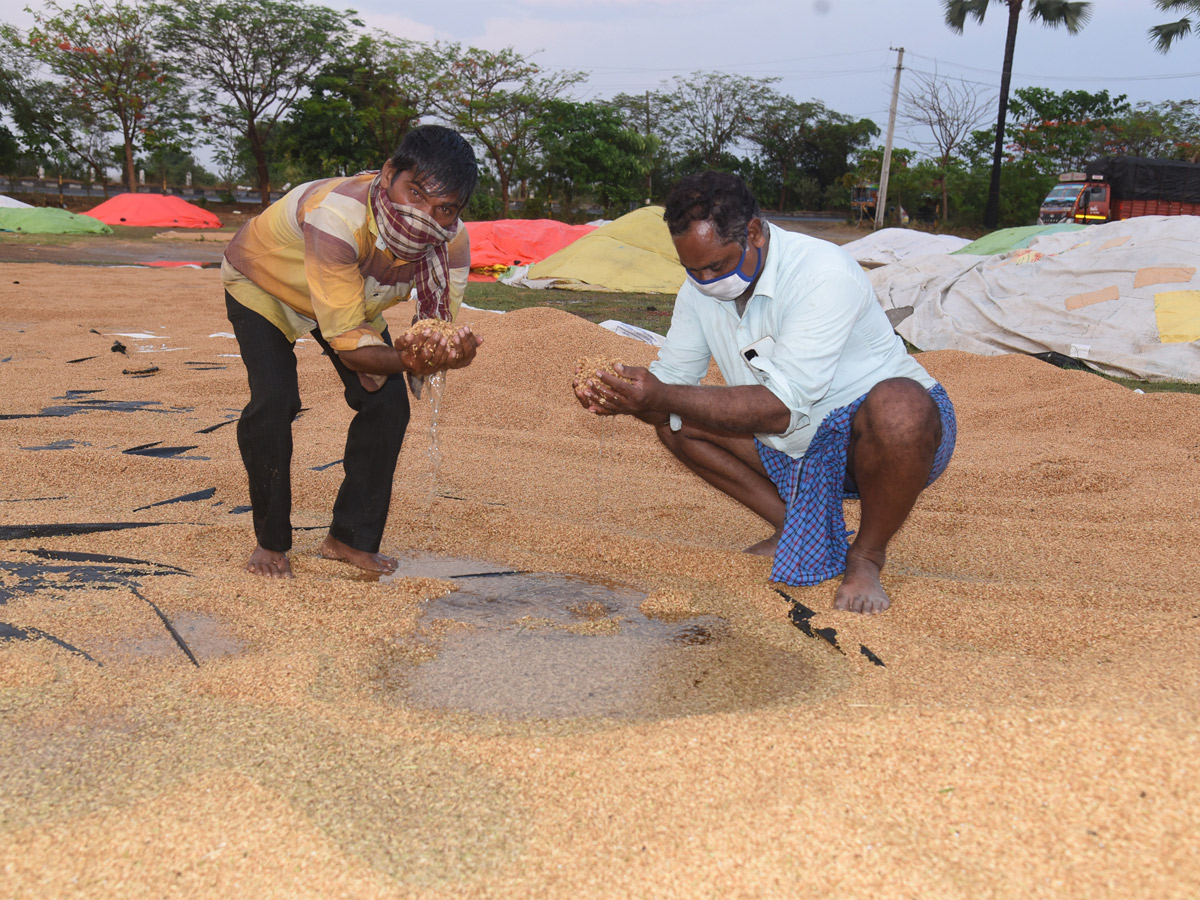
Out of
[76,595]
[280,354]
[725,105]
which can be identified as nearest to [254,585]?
[76,595]

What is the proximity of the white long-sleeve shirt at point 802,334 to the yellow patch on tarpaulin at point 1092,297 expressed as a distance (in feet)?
15.5

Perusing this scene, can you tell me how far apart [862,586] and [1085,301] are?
515 cm

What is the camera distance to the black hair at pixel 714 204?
2.09 meters

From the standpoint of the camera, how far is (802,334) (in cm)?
215

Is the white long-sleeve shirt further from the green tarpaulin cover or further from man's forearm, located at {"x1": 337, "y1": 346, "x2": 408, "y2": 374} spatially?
the green tarpaulin cover

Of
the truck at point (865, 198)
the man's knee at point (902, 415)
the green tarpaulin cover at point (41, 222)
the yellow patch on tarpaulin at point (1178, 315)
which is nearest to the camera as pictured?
the man's knee at point (902, 415)

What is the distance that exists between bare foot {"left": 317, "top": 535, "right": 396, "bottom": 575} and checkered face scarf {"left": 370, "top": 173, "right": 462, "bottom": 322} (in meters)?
0.76

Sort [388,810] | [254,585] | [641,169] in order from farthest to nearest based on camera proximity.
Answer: [641,169]
[254,585]
[388,810]

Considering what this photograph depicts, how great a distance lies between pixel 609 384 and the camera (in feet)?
7.06

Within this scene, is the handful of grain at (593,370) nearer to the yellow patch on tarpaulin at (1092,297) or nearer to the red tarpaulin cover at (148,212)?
the yellow patch on tarpaulin at (1092,297)

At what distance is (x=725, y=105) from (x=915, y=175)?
324 inches

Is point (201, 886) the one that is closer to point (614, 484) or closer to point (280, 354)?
point (280, 354)

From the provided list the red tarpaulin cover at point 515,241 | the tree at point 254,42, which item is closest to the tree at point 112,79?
the tree at point 254,42

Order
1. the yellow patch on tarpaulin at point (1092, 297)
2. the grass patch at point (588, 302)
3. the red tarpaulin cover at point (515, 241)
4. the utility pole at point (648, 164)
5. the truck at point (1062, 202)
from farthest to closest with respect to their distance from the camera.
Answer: the utility pole at point (648, 164) → the truck at point (1062, 202) → the red tarpaulin cover at point (515, 241) → the grass patch at point (588, 302) → the yellow patch on tarpaulin at point (1092, 297)
